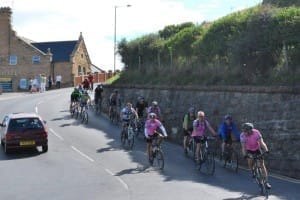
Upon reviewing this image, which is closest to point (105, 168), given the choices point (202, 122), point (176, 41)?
point (202, 122)

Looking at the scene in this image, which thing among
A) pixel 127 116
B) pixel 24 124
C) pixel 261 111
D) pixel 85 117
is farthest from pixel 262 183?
pixel 85 117

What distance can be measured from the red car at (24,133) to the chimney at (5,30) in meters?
54.1

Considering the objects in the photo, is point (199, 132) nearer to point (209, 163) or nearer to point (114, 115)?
point (209, 163)

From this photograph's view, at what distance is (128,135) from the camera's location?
81.1ft

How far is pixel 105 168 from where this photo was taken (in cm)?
1998

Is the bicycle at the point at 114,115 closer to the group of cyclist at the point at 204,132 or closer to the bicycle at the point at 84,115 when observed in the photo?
the bicycle at the point at 84,115

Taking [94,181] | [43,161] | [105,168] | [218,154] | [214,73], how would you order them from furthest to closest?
[214,73], [218,154], [43,161], [105,168], [94,181]

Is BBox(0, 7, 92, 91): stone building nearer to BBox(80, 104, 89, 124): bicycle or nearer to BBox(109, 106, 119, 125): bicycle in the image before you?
BBox(80, 104, 89, 124): bicycle

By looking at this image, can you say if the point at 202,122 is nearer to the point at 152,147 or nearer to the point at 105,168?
the point at 152,147

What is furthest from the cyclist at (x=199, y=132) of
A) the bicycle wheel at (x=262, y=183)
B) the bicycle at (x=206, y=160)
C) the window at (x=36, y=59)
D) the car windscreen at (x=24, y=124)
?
the window at (x=36, y=59)

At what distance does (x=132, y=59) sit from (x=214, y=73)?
46.6 ft

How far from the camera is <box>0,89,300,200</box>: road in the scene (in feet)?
51.9

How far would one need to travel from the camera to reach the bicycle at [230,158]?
786 inches

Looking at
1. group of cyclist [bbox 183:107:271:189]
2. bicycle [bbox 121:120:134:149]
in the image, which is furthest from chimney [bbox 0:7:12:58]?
group of cyclist [bbox 183:107:271:189]
